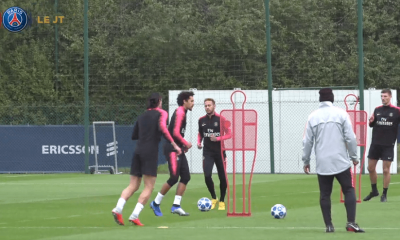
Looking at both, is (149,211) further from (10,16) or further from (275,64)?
(10,16)

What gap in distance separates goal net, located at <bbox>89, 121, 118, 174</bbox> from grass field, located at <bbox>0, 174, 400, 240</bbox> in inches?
291

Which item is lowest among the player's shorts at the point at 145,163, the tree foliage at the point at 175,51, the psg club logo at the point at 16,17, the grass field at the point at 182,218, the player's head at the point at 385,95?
the grass field at the point at 182,218

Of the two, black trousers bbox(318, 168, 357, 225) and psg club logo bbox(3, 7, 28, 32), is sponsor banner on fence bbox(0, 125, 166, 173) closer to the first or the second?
psg club logo bbox(3, 7, 28, 32)

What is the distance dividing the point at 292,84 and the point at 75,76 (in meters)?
9.55

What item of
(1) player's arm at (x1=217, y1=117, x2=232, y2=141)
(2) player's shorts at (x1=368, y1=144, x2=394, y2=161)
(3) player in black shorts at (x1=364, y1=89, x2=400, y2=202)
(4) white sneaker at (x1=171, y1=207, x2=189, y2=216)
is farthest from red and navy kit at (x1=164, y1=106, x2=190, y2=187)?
(2) player's shorts at (x1=368, y1=144, x2=394, y2=161)

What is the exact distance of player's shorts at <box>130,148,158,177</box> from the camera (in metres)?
13.7

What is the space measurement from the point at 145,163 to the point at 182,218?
5.75 feet

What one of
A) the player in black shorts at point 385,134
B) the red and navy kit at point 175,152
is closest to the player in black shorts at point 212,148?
the red and navy kit at point 175,152

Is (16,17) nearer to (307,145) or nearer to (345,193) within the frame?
(307,145)

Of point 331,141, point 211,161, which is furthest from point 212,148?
point 331,141

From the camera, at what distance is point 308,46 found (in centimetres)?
3694

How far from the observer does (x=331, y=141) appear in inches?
483

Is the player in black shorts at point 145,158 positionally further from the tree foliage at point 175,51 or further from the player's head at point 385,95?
the tree foliage at point 175,51

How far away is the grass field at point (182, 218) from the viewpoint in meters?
12.6
